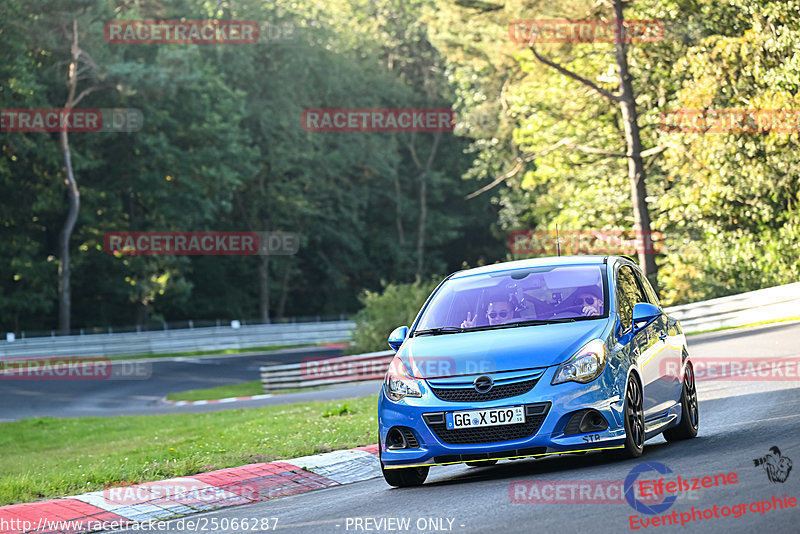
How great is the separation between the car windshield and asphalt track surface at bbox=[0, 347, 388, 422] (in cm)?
1561

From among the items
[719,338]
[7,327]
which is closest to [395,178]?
[7,327]

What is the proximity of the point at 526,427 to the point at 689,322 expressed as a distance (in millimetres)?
23170

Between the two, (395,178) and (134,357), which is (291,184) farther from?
(134,357)

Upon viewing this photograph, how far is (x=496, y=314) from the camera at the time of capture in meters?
9.80

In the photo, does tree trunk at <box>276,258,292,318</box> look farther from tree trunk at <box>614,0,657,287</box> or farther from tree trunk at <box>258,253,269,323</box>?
tree trunk at <box>614,0,657,287</box>

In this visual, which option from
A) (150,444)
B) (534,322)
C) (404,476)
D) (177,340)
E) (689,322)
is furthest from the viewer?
(177,340)

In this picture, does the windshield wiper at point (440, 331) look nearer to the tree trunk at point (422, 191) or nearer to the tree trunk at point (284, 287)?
the tree trunk at point (284, 287)

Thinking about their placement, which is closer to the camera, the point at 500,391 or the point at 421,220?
the point at 500,391

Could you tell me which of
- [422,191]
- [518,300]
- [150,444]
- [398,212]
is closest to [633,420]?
[518,300]

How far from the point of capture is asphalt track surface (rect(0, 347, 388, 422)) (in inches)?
1091

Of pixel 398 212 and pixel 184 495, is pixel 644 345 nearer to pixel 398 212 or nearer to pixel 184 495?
pixel 184 495

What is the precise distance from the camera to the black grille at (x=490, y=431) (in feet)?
28.3

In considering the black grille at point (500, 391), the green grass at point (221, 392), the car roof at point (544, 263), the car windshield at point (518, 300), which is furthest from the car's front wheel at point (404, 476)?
the green grass at point (221, 392)

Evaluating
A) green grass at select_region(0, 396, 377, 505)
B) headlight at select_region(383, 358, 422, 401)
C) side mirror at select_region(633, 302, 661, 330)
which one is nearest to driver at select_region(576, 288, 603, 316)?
side mirror at select_region(633, 302, 661, 330)
